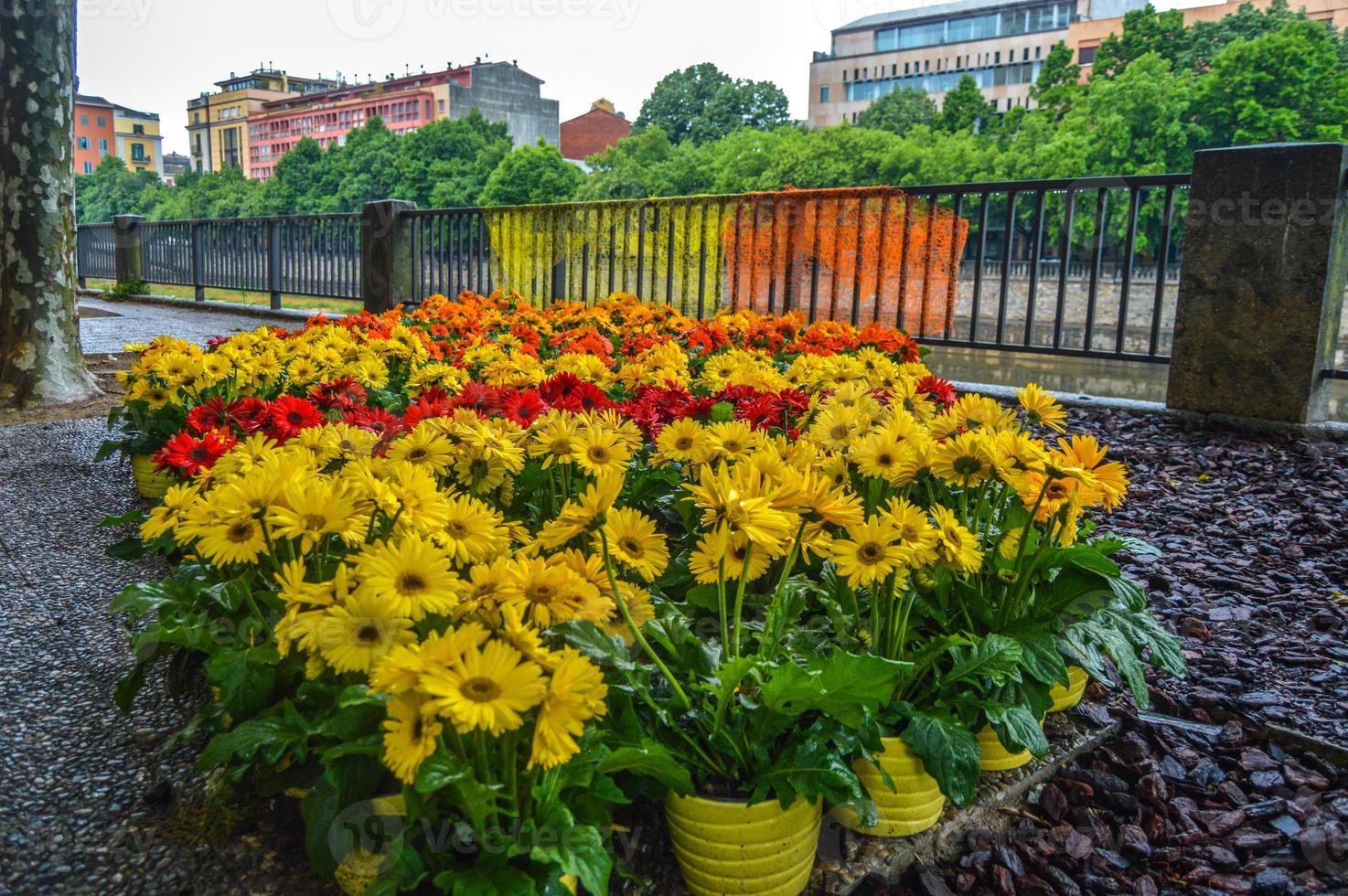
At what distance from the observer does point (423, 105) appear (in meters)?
104

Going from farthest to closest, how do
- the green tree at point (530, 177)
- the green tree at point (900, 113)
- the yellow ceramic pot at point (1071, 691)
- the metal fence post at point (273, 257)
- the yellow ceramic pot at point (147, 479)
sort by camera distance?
the green tree at point (900, 113), the green tree at point (530, 177), the metal fence post at point (273, 257), the yellow ceramic pot at point (147, 479), the yellow ceramic pot at point (1071, 691)

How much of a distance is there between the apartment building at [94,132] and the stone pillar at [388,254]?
133 metres

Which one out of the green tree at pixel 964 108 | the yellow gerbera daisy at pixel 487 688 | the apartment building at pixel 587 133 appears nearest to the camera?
the yellow gerbera daisy at pixel 487 688

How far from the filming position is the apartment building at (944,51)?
91625 mm

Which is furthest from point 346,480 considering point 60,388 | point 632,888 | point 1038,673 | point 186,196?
point 186,196

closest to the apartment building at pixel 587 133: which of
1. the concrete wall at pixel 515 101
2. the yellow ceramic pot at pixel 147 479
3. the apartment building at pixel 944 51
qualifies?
the concrete wall at pixel 515 101

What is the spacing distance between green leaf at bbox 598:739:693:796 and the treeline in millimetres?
40857

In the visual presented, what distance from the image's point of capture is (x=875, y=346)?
4.61 metres

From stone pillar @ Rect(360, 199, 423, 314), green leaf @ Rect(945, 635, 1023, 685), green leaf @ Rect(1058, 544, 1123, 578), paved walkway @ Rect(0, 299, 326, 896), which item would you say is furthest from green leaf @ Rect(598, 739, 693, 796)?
stone pillar @ Rect(360, 199, 423, 314)

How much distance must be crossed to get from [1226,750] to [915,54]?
10326cm

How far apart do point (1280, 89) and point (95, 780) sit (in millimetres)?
57727

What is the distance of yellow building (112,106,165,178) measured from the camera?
12900 cm

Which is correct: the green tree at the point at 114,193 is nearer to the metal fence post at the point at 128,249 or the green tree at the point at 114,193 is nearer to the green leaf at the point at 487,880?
the metal fence post at the point at 128,249

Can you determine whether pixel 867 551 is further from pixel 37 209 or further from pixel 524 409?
pixel 37 209
